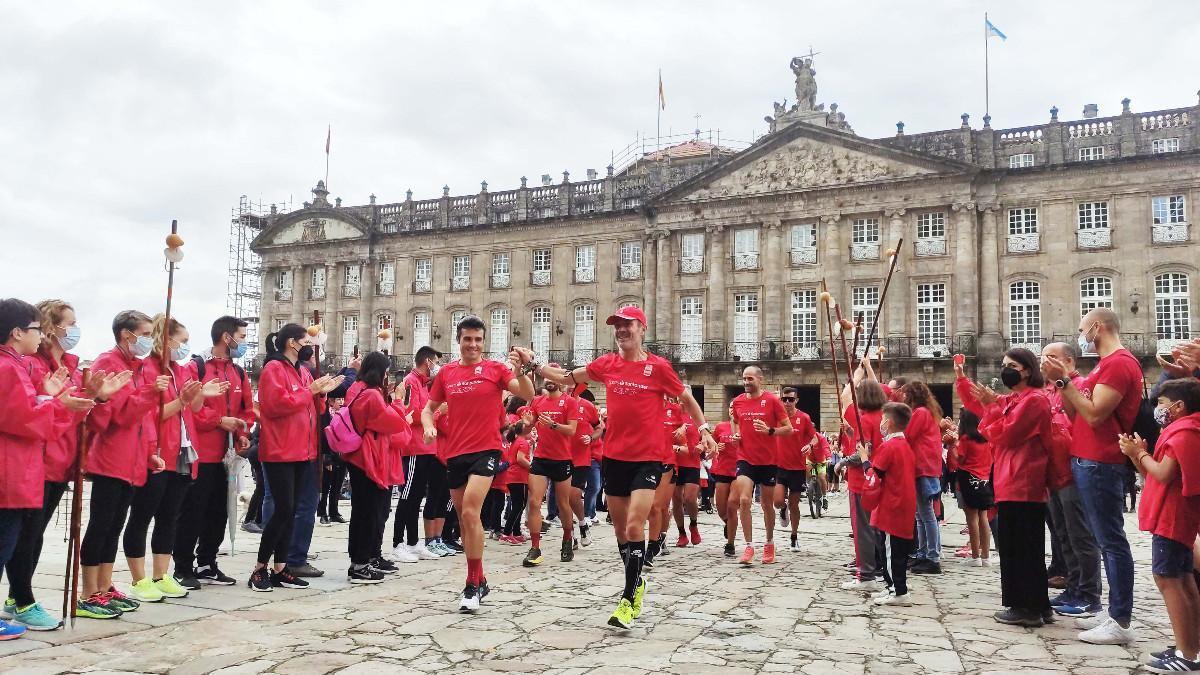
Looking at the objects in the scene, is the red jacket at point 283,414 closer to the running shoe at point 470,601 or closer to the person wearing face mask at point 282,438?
the person wearing face mask at point 282,438

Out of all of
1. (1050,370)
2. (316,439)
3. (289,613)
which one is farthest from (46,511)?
(1050,370)

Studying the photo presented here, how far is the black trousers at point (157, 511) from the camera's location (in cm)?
647

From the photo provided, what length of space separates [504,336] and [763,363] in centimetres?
1272

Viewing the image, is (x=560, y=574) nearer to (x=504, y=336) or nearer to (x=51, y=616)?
(x=51, y=616)

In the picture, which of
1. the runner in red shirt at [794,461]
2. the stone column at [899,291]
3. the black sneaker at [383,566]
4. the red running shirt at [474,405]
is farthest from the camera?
the stone column at [899,291]

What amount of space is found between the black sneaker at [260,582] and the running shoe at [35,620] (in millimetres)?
1714

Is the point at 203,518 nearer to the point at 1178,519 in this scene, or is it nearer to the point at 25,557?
the point at 25,557

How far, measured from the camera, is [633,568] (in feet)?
20.0

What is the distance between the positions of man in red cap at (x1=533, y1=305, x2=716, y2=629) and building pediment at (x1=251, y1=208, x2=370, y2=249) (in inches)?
1571

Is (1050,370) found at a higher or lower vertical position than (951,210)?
lower

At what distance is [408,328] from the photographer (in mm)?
43625

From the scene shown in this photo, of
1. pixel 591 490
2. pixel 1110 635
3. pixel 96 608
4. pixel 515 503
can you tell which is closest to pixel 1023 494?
pixel 1110 635

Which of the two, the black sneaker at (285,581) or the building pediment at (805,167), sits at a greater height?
the building pediment at (805,167)

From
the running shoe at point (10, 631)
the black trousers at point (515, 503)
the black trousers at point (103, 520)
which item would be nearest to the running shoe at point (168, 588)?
the black trousers at point (103, 520)
